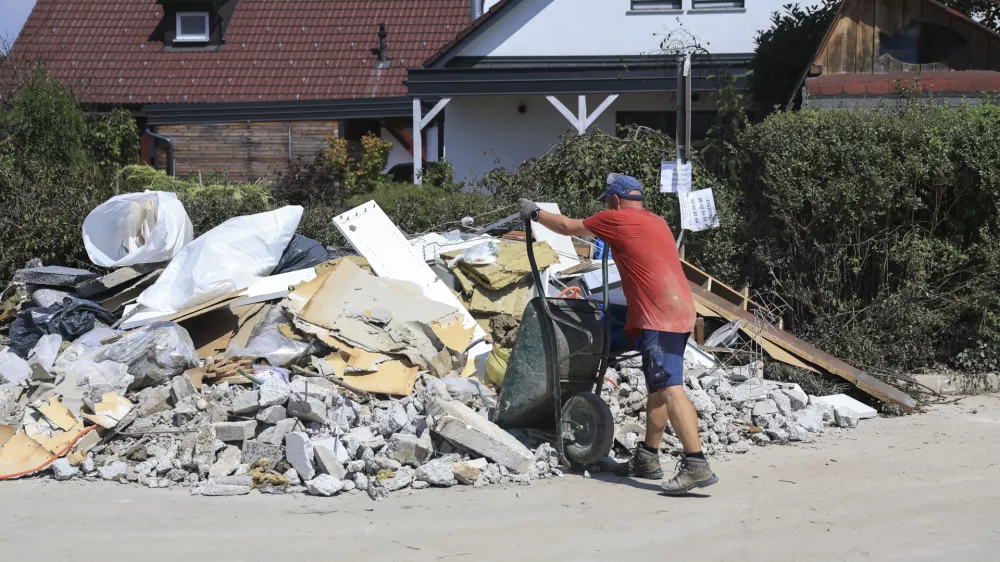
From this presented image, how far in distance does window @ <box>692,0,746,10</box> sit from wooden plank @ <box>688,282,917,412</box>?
11.1 metres

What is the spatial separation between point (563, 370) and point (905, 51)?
8288mm

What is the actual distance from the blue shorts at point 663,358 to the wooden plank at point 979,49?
8.73 meters

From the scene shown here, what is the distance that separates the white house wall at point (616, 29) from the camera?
18.1 metres

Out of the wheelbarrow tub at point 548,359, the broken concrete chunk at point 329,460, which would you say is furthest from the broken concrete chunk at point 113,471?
the wheelbarrow tub at point 548,359

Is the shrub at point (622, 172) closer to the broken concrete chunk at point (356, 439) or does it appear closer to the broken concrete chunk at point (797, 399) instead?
the broken concrete chunk at point (797, 399)

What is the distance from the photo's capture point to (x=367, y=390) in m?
7.16

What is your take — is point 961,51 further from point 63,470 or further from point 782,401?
point 63,470

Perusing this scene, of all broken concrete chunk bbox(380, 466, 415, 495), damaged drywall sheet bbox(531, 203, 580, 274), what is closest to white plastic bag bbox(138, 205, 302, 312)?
damaged drywall sheet bbox(531, 203, 580, 274)

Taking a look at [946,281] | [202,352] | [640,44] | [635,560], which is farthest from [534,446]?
[640,44]

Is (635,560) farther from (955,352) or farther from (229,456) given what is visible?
(955,352)

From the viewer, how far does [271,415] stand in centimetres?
618

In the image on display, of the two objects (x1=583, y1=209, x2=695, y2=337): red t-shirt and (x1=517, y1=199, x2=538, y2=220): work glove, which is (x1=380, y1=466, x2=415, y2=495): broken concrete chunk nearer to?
(x1=583, y1=209, x2=695, y2=337): red t-shirt

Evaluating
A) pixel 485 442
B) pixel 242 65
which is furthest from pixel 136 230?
pixel 242 65

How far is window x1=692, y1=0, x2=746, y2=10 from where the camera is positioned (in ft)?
60.1
